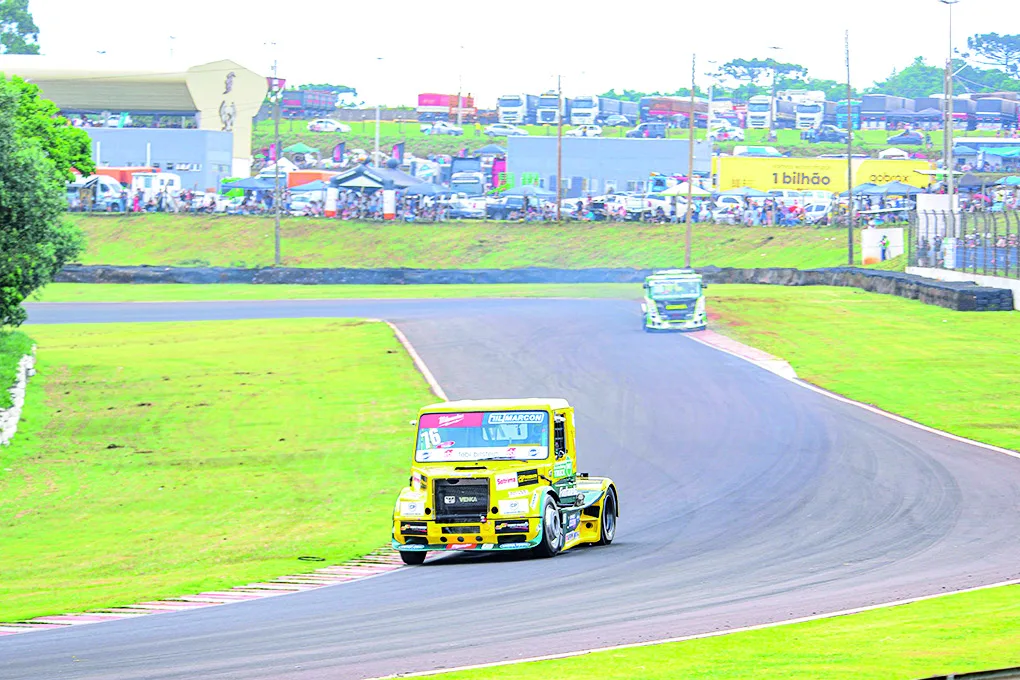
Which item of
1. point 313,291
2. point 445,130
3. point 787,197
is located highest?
point 445,130

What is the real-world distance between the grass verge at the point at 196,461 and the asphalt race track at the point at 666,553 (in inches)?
86.4

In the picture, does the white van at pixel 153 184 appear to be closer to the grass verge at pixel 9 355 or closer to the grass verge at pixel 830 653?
the grass verge at pixel 9 355

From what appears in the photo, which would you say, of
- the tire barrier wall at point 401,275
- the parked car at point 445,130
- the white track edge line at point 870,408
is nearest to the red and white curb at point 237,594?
the white track edge line at point 870,408

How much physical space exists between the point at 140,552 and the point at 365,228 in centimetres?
6432

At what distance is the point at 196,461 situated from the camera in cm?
2952

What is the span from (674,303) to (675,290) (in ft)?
1.58

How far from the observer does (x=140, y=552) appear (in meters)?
21.5

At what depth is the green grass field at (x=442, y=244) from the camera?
79.1 metres

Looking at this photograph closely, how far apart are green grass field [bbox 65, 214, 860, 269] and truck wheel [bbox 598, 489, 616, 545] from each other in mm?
57673

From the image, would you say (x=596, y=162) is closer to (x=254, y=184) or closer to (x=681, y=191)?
(x=681, y=191)

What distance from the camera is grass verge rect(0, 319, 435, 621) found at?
20328mm

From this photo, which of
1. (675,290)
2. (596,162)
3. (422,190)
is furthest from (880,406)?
(596,162)

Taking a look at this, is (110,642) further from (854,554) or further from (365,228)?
(365,228)

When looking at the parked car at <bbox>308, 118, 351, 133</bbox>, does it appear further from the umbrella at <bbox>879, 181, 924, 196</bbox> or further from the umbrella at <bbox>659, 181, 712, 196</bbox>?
the umbrella at <bbox>879, 181, 924, 196</bbox>
